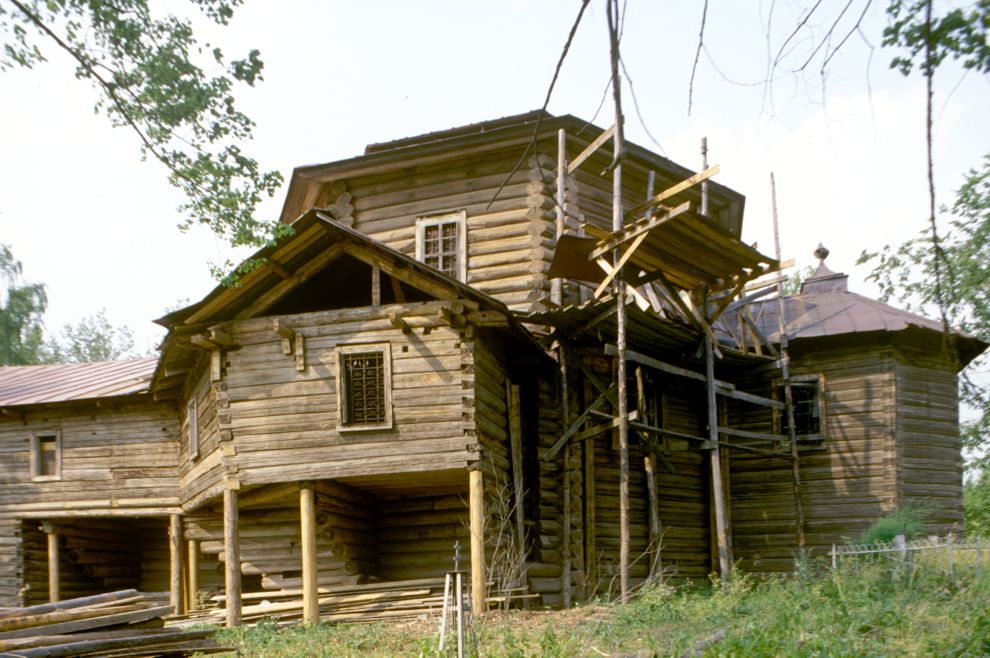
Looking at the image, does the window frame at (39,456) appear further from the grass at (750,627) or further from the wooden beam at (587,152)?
the wooden beam at (587,152)

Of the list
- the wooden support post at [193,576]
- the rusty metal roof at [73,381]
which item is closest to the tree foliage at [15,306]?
the rusty metal roof at [73,381]

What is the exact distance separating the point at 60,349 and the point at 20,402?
35770 mm

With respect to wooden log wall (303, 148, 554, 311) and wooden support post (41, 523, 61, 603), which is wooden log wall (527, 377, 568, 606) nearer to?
wooden log wall (303, 148, 554, 311)

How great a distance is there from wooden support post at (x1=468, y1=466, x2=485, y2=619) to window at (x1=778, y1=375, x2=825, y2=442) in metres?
9.18

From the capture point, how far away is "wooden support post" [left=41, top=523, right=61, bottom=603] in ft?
68.0

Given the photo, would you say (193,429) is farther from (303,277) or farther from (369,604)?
(369,604)

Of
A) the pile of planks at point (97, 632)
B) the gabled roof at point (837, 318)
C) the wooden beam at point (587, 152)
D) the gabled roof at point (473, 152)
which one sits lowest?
the pile of planks at point (97, 632)

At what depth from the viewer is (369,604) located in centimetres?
1475

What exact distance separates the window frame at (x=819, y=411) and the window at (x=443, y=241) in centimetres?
761

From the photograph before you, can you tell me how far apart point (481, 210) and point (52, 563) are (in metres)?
12.7

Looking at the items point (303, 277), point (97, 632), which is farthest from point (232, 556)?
point (97, 632)

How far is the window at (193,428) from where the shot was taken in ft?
59.0

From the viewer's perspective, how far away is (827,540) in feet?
64.4

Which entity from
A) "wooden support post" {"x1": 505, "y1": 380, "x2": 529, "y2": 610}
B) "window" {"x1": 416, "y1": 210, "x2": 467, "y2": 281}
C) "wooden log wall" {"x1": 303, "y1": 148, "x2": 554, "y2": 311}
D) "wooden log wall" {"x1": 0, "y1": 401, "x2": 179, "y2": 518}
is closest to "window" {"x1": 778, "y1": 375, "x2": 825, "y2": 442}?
"wooden log wall" {"x1": 303, "y1": 148, "x2": 554, "y2": 311}
